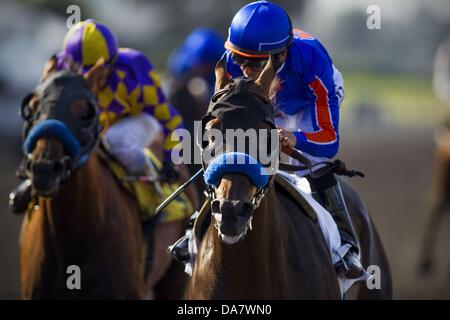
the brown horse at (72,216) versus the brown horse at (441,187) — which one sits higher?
the brown horse at (441,187)

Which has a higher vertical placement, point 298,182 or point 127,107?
point 127,107

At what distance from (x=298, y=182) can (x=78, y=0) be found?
2941 centimetres

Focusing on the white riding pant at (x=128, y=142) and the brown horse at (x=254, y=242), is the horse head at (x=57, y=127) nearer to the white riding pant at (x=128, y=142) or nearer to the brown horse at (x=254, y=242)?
the white riding pant at (x=128, y=142)

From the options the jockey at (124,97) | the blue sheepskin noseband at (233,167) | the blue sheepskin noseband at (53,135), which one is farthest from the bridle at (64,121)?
the blue sheepskin noseband at (233,167)

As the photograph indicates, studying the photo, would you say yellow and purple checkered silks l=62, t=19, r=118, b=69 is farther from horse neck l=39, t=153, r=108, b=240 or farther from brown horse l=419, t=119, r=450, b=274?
brown horse l=419, t=119, r=450, b=274

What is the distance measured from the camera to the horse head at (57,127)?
5457 millimetres

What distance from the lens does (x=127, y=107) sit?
6.81 m

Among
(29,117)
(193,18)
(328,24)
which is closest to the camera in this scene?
(29,117)

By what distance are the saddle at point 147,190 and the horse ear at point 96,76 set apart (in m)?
0.53

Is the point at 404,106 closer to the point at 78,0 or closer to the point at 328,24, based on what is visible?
the point at 328,24

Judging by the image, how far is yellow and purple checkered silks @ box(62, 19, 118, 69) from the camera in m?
6.45

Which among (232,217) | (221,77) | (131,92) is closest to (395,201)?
(131,92)

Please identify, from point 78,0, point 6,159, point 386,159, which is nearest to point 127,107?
point 6,159

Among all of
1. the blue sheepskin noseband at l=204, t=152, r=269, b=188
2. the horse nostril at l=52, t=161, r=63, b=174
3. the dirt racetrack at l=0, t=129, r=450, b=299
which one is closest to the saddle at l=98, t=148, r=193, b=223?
the horse nostril at l=52, t=161, r=63, b=174
